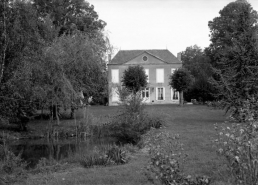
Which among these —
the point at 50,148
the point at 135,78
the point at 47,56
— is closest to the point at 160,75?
the point at 135,78

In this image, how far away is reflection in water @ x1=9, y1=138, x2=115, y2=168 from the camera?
1296 cm

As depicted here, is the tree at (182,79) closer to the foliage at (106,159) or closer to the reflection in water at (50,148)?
the reflection in water at (50,148)

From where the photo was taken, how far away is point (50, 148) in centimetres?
1533

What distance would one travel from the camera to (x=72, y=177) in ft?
23.7

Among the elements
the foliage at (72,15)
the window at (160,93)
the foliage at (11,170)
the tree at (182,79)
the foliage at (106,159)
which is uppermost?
the foliage at (72,15)

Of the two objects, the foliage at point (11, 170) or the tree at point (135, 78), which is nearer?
the foliage at point (11, 170)

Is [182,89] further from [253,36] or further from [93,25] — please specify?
[253,36]

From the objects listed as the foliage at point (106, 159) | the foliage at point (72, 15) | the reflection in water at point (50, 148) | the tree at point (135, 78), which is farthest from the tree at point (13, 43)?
the foliage at point (72, 15)

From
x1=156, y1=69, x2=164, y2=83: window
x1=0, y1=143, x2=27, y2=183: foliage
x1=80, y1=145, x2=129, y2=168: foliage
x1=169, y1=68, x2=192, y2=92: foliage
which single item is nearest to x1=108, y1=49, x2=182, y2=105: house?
x1=156, y1=69, x2=164, y2=83: window

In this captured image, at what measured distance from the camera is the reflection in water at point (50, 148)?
1296 centimetres

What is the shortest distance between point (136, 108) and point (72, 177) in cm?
818

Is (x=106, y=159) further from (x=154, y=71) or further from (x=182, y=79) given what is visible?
(x=154, y=71)

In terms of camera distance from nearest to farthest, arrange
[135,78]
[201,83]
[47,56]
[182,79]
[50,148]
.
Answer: [50,148]
[47,56]
[135,78]
[182,79]
[201,83]

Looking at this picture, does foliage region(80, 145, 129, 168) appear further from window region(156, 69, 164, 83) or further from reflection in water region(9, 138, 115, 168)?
window region(156, 69, 164, 83)
